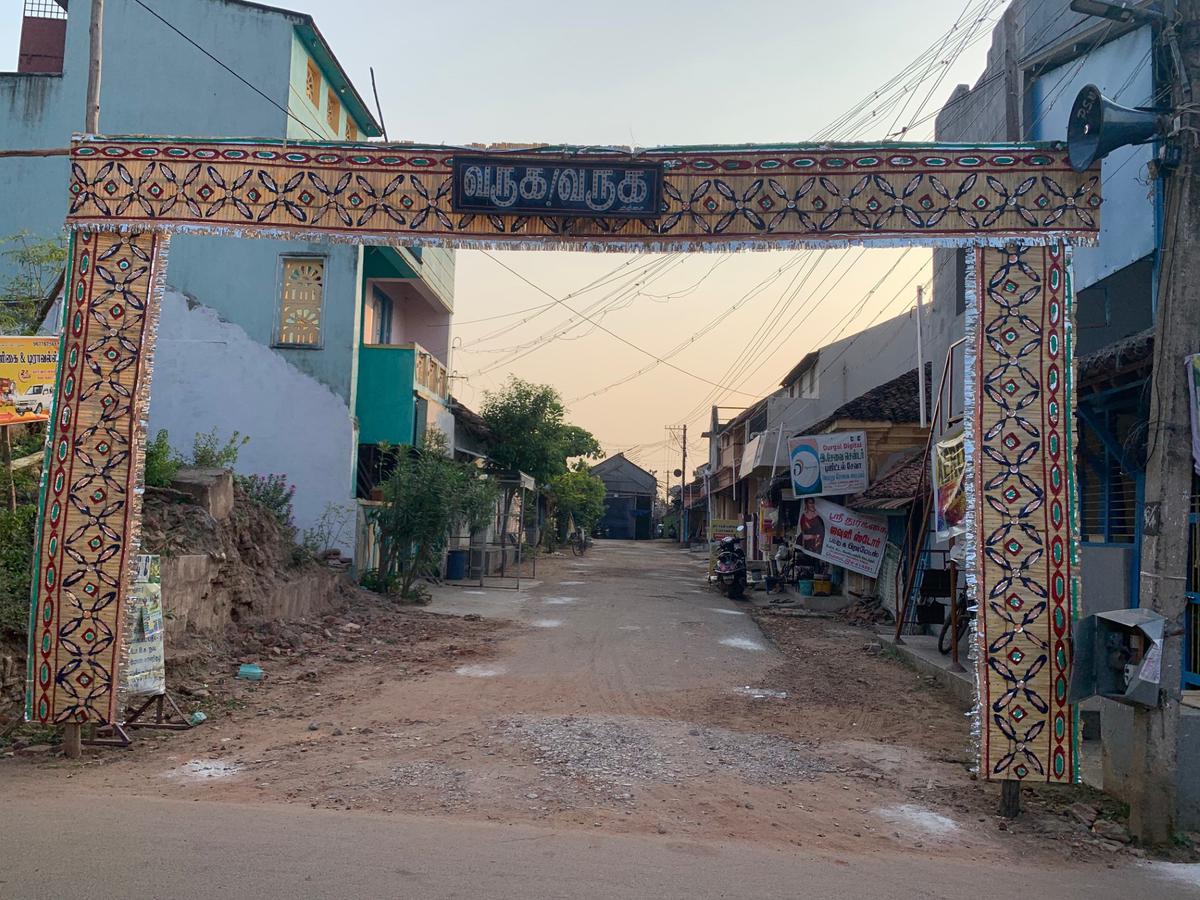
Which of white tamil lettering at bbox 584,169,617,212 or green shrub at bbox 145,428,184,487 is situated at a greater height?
white tamil lettering at bbox 584,169,617,212

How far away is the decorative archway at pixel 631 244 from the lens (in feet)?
20.0

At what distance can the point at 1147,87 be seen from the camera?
816cm

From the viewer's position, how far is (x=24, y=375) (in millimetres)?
8406

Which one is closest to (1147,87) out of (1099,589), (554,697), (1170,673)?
(1099,589)

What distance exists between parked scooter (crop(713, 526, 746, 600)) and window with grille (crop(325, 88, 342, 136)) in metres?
13.4

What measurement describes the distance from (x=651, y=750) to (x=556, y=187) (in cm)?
461

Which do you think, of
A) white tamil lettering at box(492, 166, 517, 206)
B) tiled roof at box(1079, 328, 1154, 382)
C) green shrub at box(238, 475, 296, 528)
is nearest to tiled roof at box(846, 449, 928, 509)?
tiled roof at box(1079, 328, 1154, 382)

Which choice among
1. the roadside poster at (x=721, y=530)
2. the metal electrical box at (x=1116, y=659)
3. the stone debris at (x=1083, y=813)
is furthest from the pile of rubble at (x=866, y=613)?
the metal electrical box at (x=1116, y=659)

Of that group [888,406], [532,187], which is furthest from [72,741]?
[888,406]

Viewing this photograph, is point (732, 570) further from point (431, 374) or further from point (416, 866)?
point (416, 866)

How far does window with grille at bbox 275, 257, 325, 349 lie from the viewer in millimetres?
17703

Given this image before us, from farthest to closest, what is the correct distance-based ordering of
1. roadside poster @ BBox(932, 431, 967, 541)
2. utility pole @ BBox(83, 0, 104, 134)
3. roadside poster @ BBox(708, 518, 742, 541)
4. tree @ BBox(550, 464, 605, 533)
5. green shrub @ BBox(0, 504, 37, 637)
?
tree @ BBox(550, 464, 605, 533)
roadside poster @ BBox(708, 518, 742, 541)
roadside poster @ BBox(932, 431, 967, 541)
utility pole @ BBox(83, 0, 104, 134)
green shrub @ BBox(0, 504, 37, 637)

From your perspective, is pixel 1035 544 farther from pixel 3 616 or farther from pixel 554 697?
pixel 3 616

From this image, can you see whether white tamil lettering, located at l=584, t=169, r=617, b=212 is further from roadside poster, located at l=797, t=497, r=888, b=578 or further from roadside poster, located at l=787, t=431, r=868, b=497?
roadside poster, located at l=797, t=497, r=888, b=578
